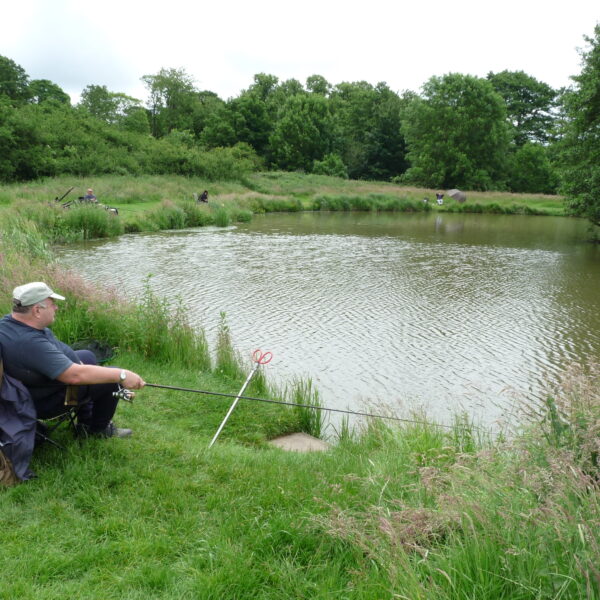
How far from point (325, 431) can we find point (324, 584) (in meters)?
3.66

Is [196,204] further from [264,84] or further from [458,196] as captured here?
[264,84]

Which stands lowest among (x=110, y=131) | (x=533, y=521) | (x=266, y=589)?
(x=266, y=589)

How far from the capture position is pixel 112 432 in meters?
4.35

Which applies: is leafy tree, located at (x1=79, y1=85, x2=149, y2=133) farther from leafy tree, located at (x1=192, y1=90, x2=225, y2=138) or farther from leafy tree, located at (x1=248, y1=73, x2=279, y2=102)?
leafy tree, located at (x1=248, y1=73, x2=279, y2=102)

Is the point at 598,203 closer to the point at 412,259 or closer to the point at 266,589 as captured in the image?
the point at 412,259

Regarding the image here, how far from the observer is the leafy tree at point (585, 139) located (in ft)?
72.2

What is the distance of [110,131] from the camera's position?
43.0m

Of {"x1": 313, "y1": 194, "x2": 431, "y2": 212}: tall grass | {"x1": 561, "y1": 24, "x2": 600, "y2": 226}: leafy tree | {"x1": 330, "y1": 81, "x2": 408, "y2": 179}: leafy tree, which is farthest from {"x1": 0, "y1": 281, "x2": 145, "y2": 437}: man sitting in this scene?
{"x1": 330, "y1": 81, "x2": 408, "y2": 179}: leafy tree

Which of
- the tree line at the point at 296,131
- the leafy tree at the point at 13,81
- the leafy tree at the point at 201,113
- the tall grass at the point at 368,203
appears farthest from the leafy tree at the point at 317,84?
the tall grass at the point at 368,203

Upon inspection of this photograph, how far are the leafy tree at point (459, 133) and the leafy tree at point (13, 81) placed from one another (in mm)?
41305

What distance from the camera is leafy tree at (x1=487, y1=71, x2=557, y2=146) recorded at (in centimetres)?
6938

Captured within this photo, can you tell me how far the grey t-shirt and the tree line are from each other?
87.1ft

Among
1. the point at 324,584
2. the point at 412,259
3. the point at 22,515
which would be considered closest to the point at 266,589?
the point at 324,584

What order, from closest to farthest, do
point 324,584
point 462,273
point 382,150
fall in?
point 324,584, point 462,273, point 382,150
